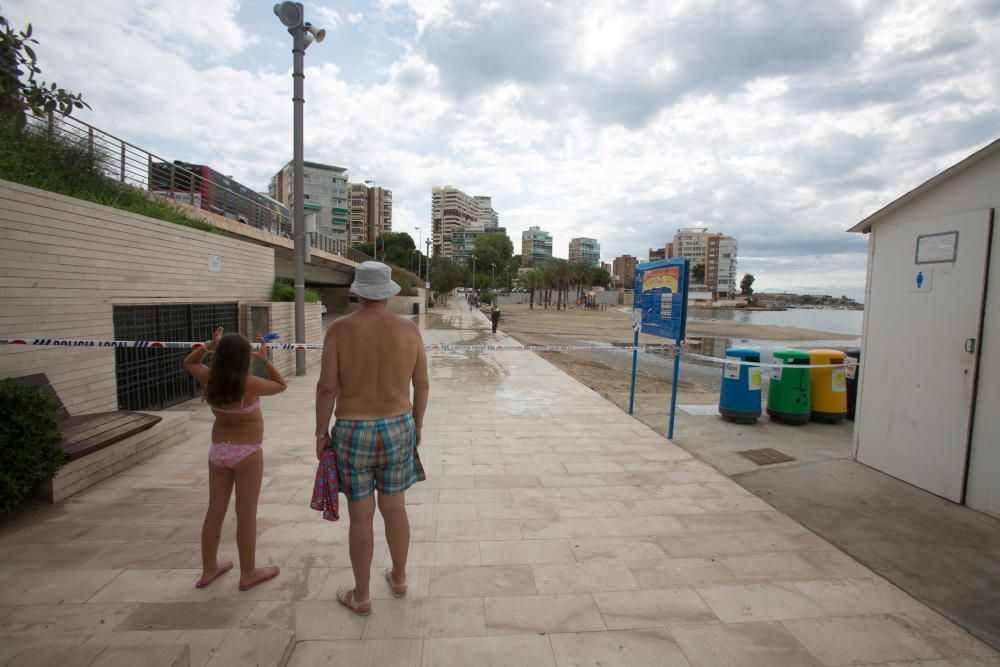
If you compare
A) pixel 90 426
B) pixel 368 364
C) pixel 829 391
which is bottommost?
pixel 90 426

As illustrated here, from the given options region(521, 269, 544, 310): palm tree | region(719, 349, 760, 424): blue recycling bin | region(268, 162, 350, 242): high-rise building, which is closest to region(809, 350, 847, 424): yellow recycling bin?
region(719, 349, 760, 424): blue recycling bin

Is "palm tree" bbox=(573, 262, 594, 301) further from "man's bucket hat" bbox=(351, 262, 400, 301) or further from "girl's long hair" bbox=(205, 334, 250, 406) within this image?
"girl's long hair" bbox=(205, 334, 250, 406)

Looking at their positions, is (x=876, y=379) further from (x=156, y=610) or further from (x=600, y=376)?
(x=600, y=376)

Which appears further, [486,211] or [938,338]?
[486,211]

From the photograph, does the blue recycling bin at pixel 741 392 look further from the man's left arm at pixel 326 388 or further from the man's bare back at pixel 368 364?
the man's left arm at pixel 326 388

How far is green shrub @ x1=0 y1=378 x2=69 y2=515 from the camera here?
10.5ft

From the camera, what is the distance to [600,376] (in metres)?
12.4

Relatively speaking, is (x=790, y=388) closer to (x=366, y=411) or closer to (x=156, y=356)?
(x=366, y=411)

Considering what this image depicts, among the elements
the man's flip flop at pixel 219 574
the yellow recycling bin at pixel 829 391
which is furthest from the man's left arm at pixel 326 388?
the yellow recycling bin at pixel 829 391

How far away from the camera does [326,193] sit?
89500 millimetres

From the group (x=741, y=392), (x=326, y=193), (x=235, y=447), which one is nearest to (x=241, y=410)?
(x=235, y=447)

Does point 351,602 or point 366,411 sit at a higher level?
point 366,411

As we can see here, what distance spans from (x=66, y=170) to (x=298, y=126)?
3.53m

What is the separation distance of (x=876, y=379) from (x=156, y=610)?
6.09 meters
